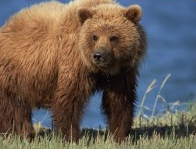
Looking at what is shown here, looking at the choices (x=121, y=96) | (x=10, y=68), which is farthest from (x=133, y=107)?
(x=10, y=68)

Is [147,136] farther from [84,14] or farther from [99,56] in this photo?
[84,14]

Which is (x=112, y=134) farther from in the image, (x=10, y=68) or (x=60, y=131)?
(x=10, y=68)

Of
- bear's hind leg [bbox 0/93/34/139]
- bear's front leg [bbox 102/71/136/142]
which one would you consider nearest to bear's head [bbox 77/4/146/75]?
bear's front leg [bbox 102/71/136/142]

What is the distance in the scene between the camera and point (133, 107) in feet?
30.7

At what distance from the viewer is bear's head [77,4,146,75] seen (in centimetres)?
877

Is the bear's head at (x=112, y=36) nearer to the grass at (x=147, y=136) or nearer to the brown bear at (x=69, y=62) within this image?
the brown bear at (x=69, y=62)

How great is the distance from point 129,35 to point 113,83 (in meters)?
0.63

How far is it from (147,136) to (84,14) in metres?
1.47

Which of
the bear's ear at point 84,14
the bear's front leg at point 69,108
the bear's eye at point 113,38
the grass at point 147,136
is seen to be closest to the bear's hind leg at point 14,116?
the grass at point 147,136

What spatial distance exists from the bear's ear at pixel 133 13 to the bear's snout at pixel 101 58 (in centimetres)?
53

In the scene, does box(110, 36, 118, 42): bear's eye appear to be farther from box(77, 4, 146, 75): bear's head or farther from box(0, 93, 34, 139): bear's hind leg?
box(0, 93, 34, 139): bear's hind leg

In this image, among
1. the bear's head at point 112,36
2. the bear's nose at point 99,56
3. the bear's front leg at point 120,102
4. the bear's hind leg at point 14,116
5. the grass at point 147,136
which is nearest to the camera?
the grass at point 147,136

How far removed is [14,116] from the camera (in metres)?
9.47

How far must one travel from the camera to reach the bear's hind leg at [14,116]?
944 cm
